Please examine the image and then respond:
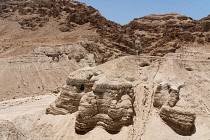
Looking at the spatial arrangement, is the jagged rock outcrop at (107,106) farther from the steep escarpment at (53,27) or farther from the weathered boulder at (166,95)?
the steep escarpment at (53,27)

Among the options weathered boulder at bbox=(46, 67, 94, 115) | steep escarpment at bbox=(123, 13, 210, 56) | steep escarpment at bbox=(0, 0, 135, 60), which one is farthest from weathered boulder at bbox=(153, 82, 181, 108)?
steep escarpment at bbox=(123, 13, 210, 56)

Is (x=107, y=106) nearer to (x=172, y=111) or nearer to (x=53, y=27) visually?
(x=172, y=111)

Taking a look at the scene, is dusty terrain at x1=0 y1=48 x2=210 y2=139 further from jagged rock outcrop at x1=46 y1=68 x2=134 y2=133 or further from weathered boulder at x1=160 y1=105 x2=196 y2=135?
jagged rock outcrop at x1=46 y1=68 x2=134 y2=133

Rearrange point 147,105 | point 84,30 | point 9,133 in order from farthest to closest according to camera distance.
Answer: point 84,30
point 147,105
point 9,133

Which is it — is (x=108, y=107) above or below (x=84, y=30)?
below

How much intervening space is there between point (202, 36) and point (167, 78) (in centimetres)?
4576

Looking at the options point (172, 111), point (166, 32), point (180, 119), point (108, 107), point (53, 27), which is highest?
point (166, 32)

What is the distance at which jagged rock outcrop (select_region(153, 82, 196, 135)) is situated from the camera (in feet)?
41.3

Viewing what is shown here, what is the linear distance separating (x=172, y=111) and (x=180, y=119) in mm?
662

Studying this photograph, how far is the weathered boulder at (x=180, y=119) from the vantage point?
1253cm

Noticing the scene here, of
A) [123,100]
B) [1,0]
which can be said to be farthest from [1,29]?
[123,100]

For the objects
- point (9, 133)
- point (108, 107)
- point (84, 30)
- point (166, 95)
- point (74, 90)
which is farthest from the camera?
point (84, 30)

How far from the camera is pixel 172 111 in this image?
42.3 ft

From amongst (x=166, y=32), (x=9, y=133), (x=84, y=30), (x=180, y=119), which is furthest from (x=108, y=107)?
(x=166, y=32)
